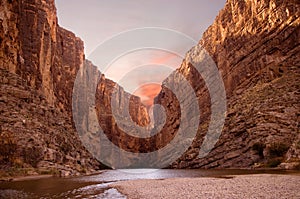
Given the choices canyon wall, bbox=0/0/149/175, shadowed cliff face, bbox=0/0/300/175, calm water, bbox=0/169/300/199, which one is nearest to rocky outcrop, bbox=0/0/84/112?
canyon wall, bbox=0/0/149/175

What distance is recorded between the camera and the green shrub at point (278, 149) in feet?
120

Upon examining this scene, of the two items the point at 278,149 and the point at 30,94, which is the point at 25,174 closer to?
the point at 30,94

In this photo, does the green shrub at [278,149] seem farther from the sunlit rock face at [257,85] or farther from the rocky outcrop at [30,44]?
the rocky outcrop at [30,44]

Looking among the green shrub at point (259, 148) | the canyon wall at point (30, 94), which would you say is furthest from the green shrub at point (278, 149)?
the canyon wall at point (30, 94)

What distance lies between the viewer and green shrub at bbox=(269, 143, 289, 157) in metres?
36.6

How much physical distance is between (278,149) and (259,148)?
11.4 ft

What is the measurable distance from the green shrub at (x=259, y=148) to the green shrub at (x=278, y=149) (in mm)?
1729

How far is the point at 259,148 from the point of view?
1582 inches

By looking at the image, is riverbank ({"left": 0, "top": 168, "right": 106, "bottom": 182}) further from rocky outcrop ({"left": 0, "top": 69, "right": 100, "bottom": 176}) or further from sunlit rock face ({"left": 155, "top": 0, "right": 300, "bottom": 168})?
sunlit rock face ({"left": 155, "top": 0, "right": 300, "bottom": 168})

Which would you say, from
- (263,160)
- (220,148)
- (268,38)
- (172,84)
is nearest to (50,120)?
(220,148)

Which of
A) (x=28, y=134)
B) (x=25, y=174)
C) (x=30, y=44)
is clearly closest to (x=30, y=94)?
(x=28, y=134)

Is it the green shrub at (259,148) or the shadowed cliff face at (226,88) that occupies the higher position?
the shadowed cliff face at (226,88)

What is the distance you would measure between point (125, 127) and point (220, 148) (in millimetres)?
127488

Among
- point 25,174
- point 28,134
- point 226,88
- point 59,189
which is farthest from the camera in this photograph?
point 226,88
